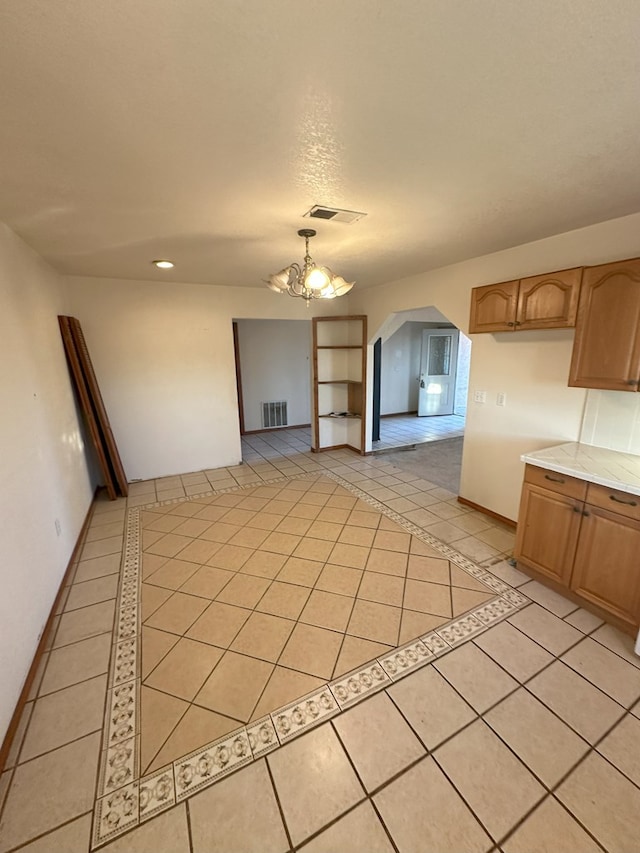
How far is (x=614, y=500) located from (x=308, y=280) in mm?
2260

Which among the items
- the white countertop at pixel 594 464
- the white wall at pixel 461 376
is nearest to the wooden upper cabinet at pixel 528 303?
the white countertop at pixel 594 464

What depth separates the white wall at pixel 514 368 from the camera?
2.44 metres

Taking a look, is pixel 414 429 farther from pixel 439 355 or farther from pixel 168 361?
pixel 168 361

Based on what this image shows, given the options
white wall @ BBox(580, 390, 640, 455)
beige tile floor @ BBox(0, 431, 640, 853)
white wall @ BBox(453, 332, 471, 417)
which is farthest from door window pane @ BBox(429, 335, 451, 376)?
beige tile floor @ BBox(0, 431, 640, 853)

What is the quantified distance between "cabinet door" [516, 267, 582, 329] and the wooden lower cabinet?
1.05 m

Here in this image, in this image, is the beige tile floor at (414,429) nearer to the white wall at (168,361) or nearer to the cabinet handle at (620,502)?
the white wall at (168,361)

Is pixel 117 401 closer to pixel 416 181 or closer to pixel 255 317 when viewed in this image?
pixel 255 317

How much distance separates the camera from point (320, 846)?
1.13 metres

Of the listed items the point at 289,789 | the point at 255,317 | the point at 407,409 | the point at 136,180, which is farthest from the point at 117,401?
the point at 407,409

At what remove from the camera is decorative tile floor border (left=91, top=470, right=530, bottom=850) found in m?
1.25

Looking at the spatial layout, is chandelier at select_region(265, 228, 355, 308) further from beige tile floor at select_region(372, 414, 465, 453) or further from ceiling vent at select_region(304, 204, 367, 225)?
beige tile floor at select_region(372, 414, 465, 453)

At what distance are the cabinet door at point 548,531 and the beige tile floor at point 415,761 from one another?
31 cm

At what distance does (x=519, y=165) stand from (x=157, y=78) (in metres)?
1.49

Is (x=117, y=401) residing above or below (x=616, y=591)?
above
